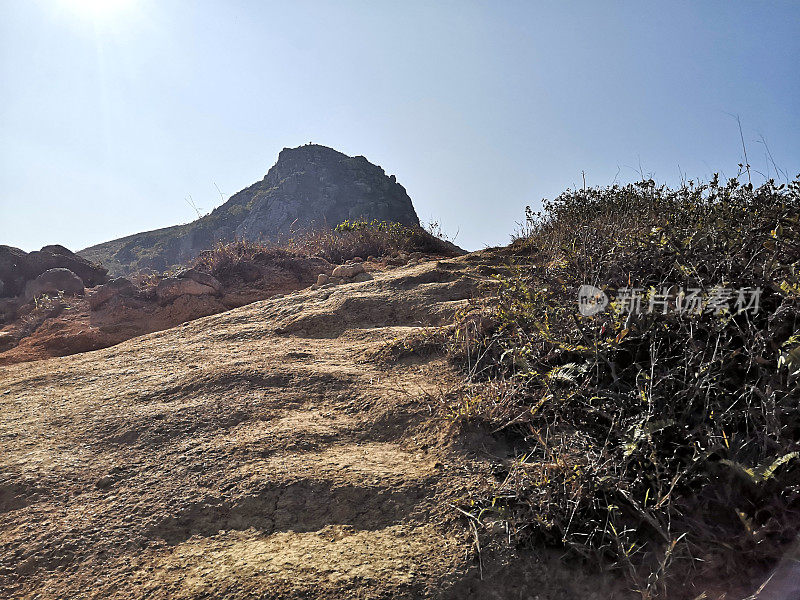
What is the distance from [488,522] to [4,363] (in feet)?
14.4

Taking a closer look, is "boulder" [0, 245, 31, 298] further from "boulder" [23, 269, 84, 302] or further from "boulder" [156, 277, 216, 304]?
"boulder" [156, 277, 216, 304]

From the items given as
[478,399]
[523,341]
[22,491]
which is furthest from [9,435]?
[523,341]

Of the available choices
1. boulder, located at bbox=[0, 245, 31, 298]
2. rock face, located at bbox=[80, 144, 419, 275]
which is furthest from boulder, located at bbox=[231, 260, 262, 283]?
rock face, located at bbox=[80, 144, 419, 275]

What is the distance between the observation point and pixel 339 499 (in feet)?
6.08

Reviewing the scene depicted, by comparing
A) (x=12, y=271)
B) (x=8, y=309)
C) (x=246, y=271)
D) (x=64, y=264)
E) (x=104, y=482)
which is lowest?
(x=104, y=482)

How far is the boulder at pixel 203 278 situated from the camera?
6281mm

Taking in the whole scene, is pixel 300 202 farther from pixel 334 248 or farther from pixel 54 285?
pixel 54 285

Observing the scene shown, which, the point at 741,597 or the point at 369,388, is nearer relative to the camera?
the point at 741,597

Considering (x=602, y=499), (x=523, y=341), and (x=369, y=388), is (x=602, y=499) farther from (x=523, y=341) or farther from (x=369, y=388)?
(x=369, y=388)

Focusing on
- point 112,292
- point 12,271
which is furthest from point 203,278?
point 12,271

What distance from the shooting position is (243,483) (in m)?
1.97

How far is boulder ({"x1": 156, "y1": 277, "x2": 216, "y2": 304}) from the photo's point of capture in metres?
6.08

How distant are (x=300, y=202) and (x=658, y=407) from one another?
4240 centimetres

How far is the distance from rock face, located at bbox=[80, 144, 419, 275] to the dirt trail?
110 ft
